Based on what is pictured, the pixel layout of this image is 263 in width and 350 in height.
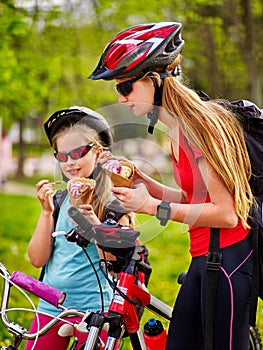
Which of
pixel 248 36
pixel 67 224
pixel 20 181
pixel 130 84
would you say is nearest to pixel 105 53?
pixel 130 84

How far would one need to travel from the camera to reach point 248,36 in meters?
11.4

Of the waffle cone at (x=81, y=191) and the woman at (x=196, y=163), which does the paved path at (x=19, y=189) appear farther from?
the woman at (x=196, y=163)

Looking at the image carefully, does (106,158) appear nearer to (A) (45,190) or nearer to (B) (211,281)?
→ (A) (45,190)

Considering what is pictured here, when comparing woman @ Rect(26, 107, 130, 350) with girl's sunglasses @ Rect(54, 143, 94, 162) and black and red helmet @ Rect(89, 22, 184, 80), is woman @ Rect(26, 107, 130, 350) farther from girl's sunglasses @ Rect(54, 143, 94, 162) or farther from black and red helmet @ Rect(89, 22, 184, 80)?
black and red helmet @ Rect(89, 22, 184, 80)

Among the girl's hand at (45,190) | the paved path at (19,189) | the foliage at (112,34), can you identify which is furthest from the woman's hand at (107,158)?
the paved path at (19,189)

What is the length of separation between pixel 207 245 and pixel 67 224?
76 cm

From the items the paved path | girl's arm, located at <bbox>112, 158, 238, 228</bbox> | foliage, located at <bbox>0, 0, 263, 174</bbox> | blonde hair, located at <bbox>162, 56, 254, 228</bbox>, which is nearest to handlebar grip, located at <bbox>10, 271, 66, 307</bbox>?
girl's arm, located at <bbox>112, 158, 238, 228</bbox>

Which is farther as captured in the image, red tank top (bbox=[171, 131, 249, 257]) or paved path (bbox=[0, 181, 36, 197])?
paved path (bbox=[0, 181, 36, 197])

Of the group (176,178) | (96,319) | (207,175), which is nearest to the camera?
(96,319)

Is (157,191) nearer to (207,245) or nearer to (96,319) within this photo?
(207,245)

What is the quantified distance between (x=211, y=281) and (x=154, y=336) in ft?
1.63

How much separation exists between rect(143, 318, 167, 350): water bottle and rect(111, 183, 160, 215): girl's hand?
2.62 feet

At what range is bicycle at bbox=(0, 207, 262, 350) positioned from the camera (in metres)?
2.97

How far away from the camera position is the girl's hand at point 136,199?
3000 mm
